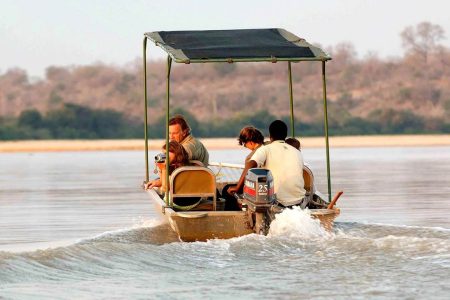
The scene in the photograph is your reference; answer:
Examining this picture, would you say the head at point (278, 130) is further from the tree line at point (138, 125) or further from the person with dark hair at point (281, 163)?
the tree line at point (138, 125)

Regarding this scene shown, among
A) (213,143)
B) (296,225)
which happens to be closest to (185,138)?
(296,225)

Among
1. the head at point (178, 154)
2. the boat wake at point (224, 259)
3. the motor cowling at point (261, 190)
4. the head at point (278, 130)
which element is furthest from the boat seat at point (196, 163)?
the motor cowling at point (261, 190)

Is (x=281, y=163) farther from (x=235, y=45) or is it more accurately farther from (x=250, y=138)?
(x=235, y=45)

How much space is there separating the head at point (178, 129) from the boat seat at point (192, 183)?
895 millimetres

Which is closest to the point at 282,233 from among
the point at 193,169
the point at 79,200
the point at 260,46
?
the point at 193,169

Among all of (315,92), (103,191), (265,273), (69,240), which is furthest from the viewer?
(315,92)

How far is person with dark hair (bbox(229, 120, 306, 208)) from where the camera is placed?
13219 mm

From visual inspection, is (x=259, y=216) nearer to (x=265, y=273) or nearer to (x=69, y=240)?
(x=265, y=273)

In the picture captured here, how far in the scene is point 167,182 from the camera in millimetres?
13508

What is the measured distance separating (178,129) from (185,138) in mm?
192

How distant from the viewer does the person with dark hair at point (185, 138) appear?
14336 mm

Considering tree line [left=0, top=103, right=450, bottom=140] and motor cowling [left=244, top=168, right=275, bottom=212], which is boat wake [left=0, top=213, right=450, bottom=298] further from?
tree line [left=0, top=103, right=450, bottom=140]

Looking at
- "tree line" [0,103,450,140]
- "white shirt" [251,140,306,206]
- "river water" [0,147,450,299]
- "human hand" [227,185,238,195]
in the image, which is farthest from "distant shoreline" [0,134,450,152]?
"white shirt" [251,140,306,206]

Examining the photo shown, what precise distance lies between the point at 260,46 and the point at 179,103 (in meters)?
63.2
